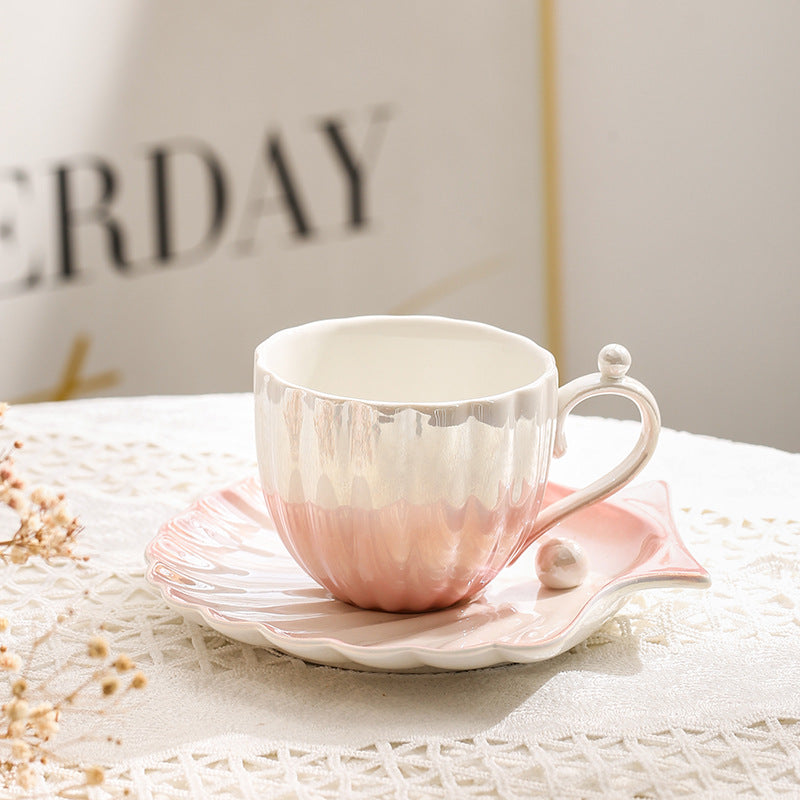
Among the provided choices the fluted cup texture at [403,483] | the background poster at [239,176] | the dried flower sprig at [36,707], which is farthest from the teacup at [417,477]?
the background poster at [239,176]

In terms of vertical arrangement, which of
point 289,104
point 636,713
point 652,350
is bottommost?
point 652,350

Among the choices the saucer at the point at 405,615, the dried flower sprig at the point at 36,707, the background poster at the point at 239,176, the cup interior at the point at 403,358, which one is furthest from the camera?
the background poster at the point at 239,176

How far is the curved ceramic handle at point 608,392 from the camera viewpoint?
532 millimetres

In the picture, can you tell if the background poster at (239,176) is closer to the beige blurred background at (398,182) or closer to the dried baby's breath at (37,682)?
the beige blurred background at (398,182)

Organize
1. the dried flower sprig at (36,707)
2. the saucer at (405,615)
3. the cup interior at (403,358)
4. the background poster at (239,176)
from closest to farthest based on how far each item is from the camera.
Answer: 1. the dried flower sprig at (36,707)
2. the saucer at (405,615)
3. the cup interior at (403,358)
4. the background poster at (239,176)

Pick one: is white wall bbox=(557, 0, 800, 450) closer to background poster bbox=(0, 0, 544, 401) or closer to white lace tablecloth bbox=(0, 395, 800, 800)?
background poster bbox=(0, 0, 544, 401)

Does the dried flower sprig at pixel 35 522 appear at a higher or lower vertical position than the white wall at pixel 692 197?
higher

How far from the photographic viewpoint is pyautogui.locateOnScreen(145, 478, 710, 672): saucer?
48cm

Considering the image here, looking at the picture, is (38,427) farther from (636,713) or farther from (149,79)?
(149,79)

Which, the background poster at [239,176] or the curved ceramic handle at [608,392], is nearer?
the curved ceramic handle at [608,392]

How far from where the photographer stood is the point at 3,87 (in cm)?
145

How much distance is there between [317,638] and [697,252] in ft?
4.48

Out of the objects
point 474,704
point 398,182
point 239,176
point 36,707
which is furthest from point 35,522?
point 398,182

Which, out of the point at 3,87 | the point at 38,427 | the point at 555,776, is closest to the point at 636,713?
the point at 555,776
